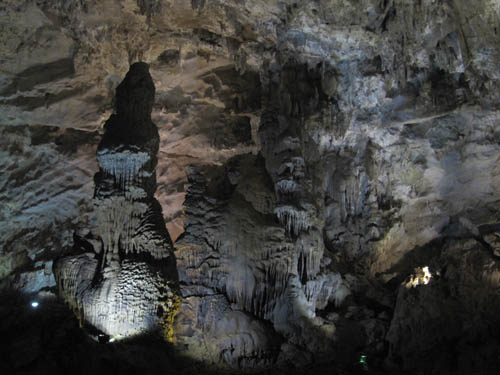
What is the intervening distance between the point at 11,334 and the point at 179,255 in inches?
111

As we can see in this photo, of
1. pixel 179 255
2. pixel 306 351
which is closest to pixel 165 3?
pixel 179 255

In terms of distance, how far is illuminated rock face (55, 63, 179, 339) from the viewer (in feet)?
24.1

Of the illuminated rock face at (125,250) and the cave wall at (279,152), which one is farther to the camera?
the cave wall at (279,152)

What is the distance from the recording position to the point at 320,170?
1011 cm

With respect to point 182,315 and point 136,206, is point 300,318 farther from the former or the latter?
point 136,206

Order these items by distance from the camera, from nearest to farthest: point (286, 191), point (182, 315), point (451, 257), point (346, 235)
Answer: point (182, 315) < point (286, 191) < point (451, 257) < point (346, 235)

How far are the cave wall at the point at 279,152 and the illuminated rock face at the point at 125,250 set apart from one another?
2.10ft

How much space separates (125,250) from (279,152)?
3440 millimetres

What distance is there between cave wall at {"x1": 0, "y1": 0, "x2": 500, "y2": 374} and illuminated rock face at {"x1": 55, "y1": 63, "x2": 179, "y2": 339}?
2.10ft

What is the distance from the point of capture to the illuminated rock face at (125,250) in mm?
7348

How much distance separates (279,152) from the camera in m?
9.33

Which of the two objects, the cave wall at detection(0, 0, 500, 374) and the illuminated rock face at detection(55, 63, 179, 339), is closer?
the illuminated rock face at detection(55, 63, 179, 339)

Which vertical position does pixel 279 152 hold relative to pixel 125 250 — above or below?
above

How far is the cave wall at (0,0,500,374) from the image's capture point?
814 centimetres
